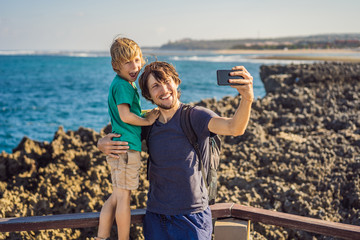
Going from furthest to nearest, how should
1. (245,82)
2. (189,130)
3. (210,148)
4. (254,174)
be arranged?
(254,174) < (210,148) < (189,130) < (245,82)

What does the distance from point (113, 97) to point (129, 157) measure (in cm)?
42

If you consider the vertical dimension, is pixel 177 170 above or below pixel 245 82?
below

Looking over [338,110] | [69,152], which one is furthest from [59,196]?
[338,110]

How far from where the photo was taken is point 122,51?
2482 mm

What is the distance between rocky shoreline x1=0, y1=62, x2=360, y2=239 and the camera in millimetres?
4848

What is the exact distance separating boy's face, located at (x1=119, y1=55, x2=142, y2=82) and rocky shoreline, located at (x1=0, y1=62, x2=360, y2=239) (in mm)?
2286

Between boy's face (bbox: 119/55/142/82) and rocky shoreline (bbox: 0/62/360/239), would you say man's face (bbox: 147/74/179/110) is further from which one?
rocky shoreline (bbox: 0/62/360/239)

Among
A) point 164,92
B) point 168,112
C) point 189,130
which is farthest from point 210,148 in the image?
point 164,92

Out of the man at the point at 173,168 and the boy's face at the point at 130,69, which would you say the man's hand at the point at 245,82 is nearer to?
the man at the point at 173,168

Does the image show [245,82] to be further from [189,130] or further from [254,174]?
[254,174]

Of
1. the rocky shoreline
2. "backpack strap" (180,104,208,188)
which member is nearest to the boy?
"backpack strap" (180,104,208,188)

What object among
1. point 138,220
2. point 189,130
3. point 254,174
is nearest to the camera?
point 189,130

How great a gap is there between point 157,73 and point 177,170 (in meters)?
0.61

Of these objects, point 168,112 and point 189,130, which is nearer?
point 189,130
